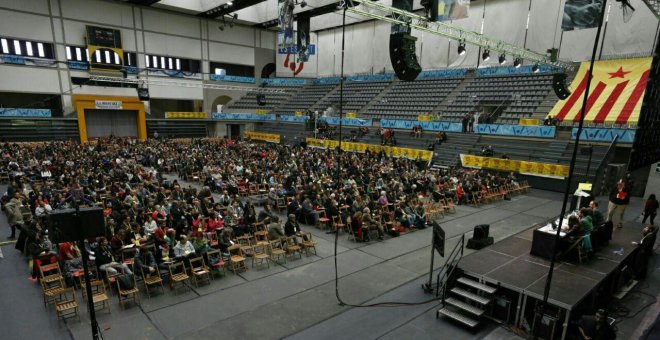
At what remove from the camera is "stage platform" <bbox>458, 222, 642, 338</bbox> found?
640cm

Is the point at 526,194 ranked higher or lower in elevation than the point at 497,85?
lower

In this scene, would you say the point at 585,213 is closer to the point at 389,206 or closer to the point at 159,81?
the point at 389,206

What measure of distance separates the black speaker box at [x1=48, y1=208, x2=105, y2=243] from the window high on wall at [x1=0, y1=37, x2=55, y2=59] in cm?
3386

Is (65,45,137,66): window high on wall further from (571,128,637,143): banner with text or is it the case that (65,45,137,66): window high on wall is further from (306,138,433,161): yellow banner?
(571,128,637,143): banner with text

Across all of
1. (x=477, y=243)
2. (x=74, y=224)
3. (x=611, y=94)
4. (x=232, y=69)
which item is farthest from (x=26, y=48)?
(x=611, y=94)

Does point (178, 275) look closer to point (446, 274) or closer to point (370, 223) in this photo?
point (370, 223)

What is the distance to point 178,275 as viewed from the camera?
A: 782 centimetres

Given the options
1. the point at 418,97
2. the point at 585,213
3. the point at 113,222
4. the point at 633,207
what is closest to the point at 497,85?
the point at 418,97

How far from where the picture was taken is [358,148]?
2738cm

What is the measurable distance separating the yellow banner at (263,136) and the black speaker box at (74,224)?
2980cm

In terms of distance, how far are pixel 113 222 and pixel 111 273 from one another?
2.62m

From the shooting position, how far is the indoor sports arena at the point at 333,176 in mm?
6734

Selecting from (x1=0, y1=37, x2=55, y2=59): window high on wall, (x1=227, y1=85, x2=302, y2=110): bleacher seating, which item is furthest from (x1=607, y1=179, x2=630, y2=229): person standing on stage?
(x1=0, y1=37, x2=55, y2=59): window high on wall

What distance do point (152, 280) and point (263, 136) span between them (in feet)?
97.1
